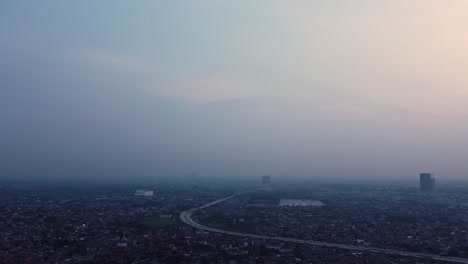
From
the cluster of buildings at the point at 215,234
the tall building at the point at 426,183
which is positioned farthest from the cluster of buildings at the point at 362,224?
the tall building at the point at 426,183

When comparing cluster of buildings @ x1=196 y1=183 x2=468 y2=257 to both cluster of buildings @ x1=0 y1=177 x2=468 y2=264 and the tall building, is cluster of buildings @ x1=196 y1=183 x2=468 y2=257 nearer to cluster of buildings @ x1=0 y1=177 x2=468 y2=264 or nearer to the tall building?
cluster of buildings @ x1=0 y1=177 x2=468 y2=264

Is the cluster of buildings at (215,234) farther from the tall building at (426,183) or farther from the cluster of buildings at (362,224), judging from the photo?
the tall building at (426,183)

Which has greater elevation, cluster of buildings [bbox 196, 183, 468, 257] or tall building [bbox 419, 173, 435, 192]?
tall building [bbox 419, 173, 435, 192]

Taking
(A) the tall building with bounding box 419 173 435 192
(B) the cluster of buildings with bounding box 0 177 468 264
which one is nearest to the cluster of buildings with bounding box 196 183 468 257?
(B) the cluster of buildings with bounding box 0 177 468 264

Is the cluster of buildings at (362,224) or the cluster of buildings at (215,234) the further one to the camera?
the cluster of buildings at (362,224)

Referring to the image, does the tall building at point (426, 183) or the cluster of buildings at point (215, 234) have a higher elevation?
the tall building at point (426, 183)

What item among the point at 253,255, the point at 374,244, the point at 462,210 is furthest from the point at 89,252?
the point at 462,210

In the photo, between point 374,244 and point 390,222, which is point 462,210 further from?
point 374,244

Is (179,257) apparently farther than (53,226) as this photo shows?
No

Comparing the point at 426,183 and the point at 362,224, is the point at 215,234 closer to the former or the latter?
the point at 362,224

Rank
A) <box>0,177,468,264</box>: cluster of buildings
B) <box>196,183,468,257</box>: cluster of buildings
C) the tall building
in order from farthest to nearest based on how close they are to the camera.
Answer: the tall building, <box>196,183,468,257</box>: cluster of buildings, <box>0,177,468,264</box>: cluster of buildings

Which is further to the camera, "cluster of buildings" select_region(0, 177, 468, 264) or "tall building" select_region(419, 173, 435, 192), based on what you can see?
"tall building" select_region(419, 173, 435, 192)
